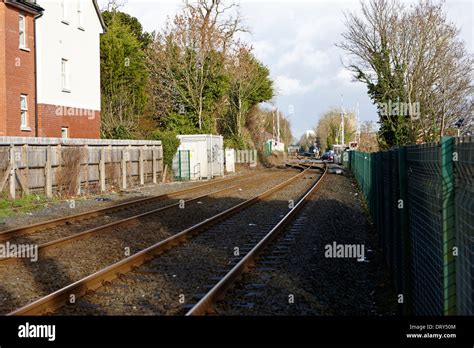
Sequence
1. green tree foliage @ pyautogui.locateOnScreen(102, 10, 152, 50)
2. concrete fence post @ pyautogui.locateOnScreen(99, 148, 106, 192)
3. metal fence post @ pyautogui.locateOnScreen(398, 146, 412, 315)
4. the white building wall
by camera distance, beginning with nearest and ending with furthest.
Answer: metal fence post @ pyautogui.locateOnScreen(398, 146, 412, 315), concrete fence post @ pyautogui.locateOnScreen(99, 148, 106, 192), the white building wall, green tree foliage @ pyautogui.locateOnScreen(102, 10, 152, 50)

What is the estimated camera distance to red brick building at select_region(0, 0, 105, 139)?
28484 millimetres

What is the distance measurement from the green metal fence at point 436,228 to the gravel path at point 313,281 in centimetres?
75

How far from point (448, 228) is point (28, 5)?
2891 cm

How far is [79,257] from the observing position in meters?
10.5

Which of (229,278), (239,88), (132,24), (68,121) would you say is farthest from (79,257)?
(132,24)

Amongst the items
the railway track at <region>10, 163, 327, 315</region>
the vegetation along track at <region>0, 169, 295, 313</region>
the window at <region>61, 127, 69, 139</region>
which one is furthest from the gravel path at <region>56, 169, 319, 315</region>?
the window at <region>61, 127, 69, 139</region>

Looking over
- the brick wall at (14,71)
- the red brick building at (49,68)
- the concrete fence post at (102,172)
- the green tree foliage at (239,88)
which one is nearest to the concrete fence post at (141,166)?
the concrete fence post at (102,172)

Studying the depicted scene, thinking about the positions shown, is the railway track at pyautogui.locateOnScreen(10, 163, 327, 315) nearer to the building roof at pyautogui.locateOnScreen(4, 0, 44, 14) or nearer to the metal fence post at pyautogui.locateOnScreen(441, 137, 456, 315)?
the metal fence post at pyautogui.locateOnScreen(441, 137, 456, 315)

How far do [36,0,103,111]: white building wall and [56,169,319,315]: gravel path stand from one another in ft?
68.4

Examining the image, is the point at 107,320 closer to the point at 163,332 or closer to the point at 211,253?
the point at 163,332

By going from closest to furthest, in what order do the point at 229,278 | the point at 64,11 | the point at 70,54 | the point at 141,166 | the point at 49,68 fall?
the point at 229,278
the point at 141,166
the point at 49,68
the point at 64,11
the point at 70,54

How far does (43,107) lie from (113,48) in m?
19.9

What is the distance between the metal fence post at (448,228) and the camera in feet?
13.9

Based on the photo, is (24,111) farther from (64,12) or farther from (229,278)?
(229,278)
